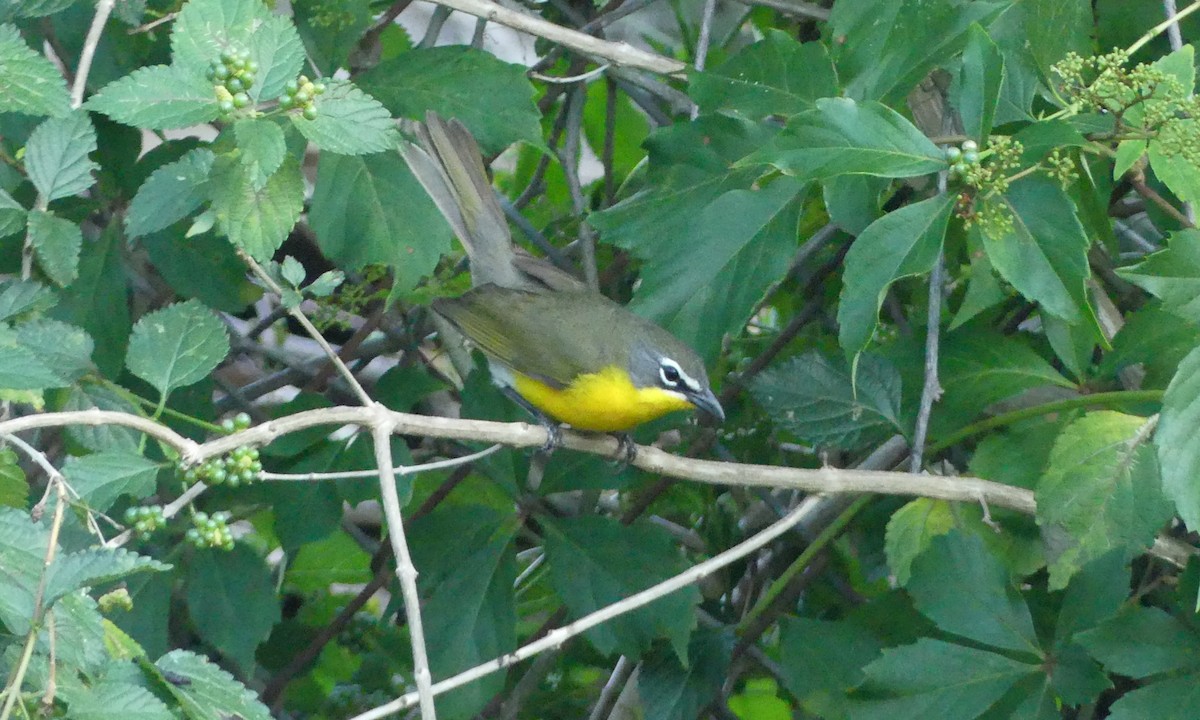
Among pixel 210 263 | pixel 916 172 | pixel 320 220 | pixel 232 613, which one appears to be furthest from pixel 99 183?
pixel 916 172

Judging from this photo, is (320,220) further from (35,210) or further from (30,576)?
(30,576)

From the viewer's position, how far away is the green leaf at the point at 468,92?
2959 mm

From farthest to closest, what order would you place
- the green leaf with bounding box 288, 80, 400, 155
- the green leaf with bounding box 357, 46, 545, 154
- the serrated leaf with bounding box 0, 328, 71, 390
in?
the green leaf with bounding box 357, 46, 545, 154
the green leaf with bounding box 288, 80, 400, 155
the serrated leaf with bounding box 0, 328, 71, 390

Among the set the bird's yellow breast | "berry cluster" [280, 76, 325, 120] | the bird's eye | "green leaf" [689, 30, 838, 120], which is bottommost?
the bird's yellow breast

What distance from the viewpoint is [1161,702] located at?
238 centimetres

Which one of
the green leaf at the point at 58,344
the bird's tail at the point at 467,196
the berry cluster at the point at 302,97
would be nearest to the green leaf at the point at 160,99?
the berry cluster at the point at 302,97

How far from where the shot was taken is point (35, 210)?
2.40 metres

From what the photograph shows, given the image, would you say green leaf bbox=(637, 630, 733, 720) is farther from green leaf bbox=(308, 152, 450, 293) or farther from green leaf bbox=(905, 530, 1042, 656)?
green leaf bbox=(308, 152, 450, 293)

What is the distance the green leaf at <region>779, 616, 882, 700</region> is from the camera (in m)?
3.04

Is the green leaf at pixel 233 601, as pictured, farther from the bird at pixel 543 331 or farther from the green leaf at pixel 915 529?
the green leaf at pixel 915 529

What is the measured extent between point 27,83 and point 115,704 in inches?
50.9

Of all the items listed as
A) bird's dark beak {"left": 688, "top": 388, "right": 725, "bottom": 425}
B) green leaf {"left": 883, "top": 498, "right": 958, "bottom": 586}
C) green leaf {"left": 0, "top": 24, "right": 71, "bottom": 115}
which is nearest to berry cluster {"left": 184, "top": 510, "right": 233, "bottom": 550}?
green leaf {"left": 0, "top": 24, "right": 71, "bottom": 115}

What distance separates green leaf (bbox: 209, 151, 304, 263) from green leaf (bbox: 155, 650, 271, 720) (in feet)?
2.90

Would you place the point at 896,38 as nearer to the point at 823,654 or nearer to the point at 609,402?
the point at 609,402
